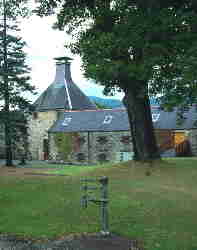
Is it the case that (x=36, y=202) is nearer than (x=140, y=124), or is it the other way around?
(x=36, y=202)

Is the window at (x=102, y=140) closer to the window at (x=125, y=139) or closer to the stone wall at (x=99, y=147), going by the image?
the stone wall at (x=99, y=147)

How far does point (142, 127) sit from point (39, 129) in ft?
121

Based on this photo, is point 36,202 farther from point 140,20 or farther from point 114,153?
point 114,153

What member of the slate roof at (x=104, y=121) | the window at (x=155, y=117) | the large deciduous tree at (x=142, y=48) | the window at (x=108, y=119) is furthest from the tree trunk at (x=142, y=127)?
the window at (x=108, y=119)

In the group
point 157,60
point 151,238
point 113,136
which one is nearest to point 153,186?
point 157,60

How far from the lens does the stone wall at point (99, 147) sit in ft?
159

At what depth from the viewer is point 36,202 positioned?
13367mm

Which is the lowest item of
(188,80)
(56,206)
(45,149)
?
(45,149)

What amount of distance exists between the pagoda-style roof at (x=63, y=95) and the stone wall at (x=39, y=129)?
0.96m

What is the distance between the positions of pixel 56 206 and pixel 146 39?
5.49m

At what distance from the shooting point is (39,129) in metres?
58.6

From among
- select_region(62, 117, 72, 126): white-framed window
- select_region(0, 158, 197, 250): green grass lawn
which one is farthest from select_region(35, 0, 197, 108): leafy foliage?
select_region(62, 117, 72, 126): white-framed window

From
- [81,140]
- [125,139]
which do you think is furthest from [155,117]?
[81,140]

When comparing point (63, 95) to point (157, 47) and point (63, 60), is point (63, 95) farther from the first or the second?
point (157, 47)
